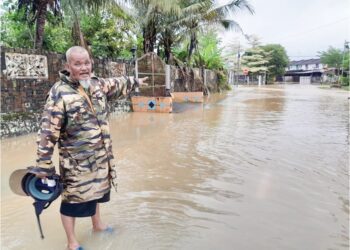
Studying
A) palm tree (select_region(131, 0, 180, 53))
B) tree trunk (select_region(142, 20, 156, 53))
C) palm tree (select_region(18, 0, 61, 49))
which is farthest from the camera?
tree trunk (select_region(142, 20, 156, 53))

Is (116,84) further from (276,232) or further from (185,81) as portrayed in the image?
(185,81)

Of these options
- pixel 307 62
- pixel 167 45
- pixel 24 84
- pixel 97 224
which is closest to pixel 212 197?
pixel 97 224

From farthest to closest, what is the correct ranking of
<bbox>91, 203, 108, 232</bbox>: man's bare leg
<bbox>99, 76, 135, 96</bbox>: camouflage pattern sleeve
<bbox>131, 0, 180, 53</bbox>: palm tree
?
<bbox>131, 0, 180, 53</bbox>: palm tree → <bbox>91, 203, 108, 232</bbox>: man's bare leg → <bbox>99, 76, 135, 96</bbox>: camouflage pattern sleeve

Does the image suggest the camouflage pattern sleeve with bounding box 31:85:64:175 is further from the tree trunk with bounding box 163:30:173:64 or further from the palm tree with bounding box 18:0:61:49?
the tree trunk with bounding box 163:30:173:64

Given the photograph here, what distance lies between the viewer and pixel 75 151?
2.41m

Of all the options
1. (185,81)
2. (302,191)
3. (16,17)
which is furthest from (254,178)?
(185,81)

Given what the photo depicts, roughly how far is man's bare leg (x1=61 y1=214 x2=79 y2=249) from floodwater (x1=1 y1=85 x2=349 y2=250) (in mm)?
165

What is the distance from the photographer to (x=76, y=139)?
7.91 feet

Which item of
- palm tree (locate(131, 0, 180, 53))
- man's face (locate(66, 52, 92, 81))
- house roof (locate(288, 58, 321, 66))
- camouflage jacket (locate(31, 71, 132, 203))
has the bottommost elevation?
camouflage jacket (locate(31, 71, 132, 203))

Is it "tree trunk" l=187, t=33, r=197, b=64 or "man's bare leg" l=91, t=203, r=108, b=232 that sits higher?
"tree trunk" l=187, t=33, r=197, b=64

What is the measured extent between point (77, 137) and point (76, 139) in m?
0.02

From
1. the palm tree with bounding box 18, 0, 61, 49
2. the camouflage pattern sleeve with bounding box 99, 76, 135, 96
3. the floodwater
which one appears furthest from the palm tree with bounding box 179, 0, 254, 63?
the camouflage pattern sleeve with bounding box 99, 76, 135, 96

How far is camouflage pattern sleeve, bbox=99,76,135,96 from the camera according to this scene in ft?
8.92

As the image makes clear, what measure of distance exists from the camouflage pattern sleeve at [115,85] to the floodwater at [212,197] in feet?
4.11
